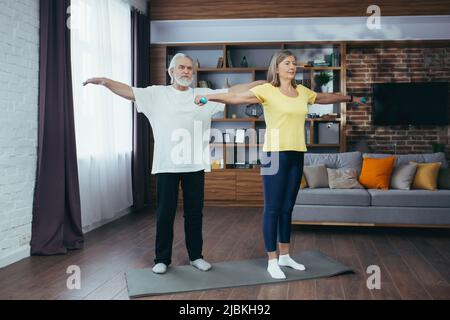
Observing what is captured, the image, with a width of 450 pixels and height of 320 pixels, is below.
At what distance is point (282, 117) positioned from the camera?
334 cm

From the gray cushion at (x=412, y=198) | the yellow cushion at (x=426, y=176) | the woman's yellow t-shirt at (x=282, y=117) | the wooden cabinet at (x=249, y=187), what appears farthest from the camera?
the wooden cabinet at (x=249, y=187)

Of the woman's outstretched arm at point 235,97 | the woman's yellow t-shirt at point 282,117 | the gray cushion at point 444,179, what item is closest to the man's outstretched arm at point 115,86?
the woman's outstretched arm at point 235,97

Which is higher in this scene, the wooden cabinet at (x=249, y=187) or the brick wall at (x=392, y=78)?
the brick wall at (x=392, y=78)

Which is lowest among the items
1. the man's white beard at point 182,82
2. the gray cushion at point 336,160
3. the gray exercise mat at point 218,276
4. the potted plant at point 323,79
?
the gray exercise mat at point 218,276

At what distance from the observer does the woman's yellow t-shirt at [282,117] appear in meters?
3.35

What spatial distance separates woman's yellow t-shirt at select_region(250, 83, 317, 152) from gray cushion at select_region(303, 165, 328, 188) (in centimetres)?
211

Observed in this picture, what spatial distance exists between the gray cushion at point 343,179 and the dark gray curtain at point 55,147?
2.65 meters

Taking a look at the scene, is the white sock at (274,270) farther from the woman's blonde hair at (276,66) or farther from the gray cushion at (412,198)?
the gray cushion at (412,198)

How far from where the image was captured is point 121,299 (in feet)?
9.84

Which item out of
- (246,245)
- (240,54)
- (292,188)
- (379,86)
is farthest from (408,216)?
(240,54)

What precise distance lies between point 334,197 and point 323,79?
2564mm

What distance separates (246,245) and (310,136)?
309 centimetres

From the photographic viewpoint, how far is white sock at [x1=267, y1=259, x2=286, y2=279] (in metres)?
3.41
